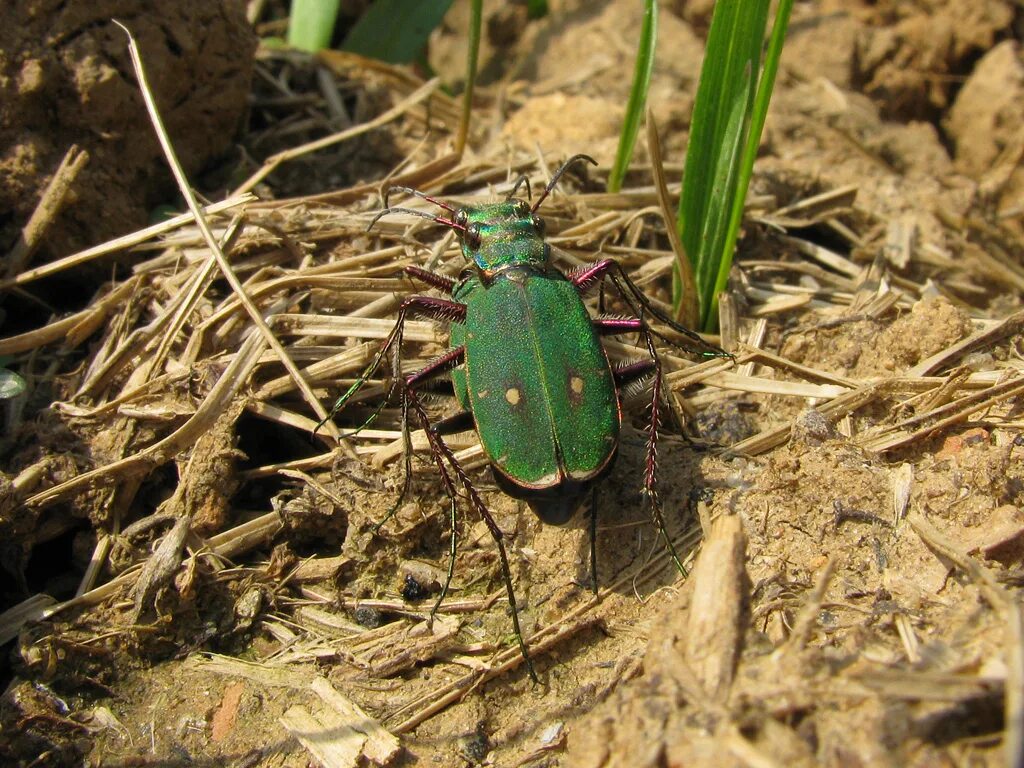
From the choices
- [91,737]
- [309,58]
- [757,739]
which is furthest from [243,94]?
[757,739]

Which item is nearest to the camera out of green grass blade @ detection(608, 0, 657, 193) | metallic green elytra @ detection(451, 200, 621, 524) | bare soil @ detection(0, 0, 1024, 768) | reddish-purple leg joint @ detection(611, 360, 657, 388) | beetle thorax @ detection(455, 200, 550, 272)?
bare soil @ detection(0, 0, 1024, 768)

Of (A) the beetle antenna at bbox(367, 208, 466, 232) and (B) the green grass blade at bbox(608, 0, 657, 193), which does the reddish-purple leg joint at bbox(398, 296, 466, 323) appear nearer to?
(A) the beetle antenna at bbox(367, 208, 466, 232)

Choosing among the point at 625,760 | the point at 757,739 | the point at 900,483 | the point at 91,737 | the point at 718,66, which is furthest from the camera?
the point at 718,66

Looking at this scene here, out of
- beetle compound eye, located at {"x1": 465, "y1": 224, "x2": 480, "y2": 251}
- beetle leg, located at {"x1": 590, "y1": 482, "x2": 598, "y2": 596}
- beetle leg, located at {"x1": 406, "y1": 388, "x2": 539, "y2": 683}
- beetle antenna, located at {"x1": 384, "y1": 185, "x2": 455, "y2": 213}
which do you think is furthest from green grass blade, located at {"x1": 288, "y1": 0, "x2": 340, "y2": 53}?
beetle leg, located at {"x1": 590, "y1": 482, "x2": 598, "y2": 596}

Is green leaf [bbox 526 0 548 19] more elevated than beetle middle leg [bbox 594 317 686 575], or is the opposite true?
green leaf [bbox 526 0 548 19]

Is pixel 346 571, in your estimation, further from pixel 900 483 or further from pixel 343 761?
pixel 900 483

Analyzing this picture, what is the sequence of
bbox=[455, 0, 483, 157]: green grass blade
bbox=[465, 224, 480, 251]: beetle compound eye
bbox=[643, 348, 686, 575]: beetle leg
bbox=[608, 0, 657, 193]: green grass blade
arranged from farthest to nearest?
1. bbox=[455, 0, 483, 157]: green grass blade
2. bbox=[608, 0, 657, 193]: green grass blade
3. bbox=[465, 224, 480, 251]: beetle compound eye
4. bbox=[643, 348, 686, 575]: beetle leg
